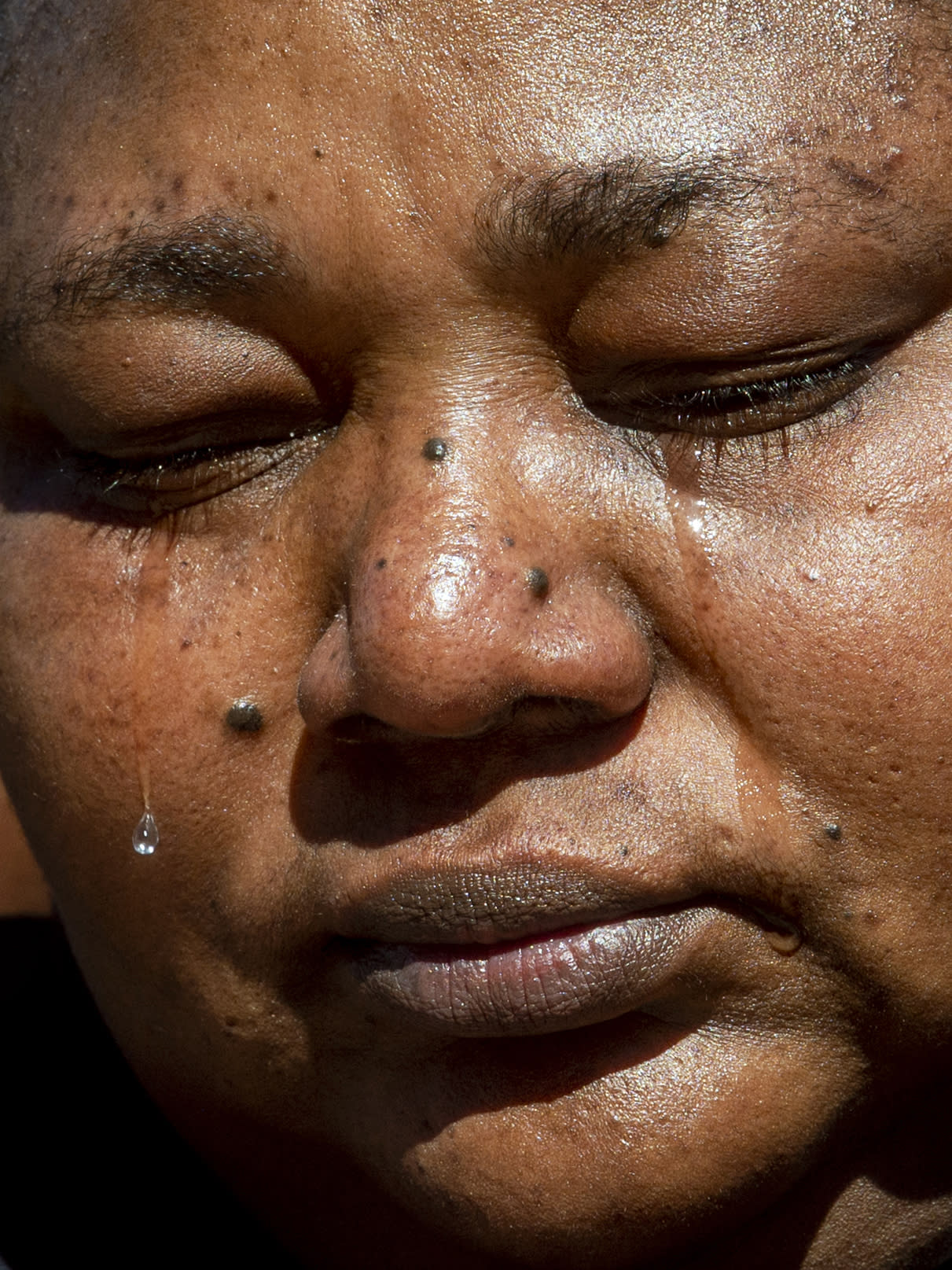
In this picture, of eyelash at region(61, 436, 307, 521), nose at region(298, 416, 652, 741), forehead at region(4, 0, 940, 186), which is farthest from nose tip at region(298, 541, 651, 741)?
forehead at region(4, 0, 940, 186)

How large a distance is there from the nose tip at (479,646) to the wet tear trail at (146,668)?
0.27 m

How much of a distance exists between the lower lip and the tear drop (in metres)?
0.30

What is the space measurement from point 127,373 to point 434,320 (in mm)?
312

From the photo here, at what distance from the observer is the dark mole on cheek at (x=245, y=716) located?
59.0 inches

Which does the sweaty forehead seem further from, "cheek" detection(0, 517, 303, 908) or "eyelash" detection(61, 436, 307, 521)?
"cheek" detection(0, 517, 303, 908)

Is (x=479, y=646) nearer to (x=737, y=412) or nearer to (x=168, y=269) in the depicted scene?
(x=737, y=412)

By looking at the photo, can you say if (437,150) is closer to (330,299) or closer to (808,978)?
(330,299)

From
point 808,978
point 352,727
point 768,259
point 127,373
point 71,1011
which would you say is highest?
point 768,259

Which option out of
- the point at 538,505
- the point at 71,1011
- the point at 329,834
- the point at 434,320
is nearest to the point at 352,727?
the point at 329,834

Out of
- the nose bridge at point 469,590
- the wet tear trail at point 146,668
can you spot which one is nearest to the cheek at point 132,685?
the wet tear trail at point 146,668

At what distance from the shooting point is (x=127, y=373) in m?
1.49

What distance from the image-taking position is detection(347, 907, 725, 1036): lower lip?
137cm

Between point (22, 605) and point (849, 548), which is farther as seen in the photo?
point (22, 605)

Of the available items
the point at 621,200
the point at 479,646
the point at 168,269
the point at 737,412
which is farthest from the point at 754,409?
the point at 168,269
